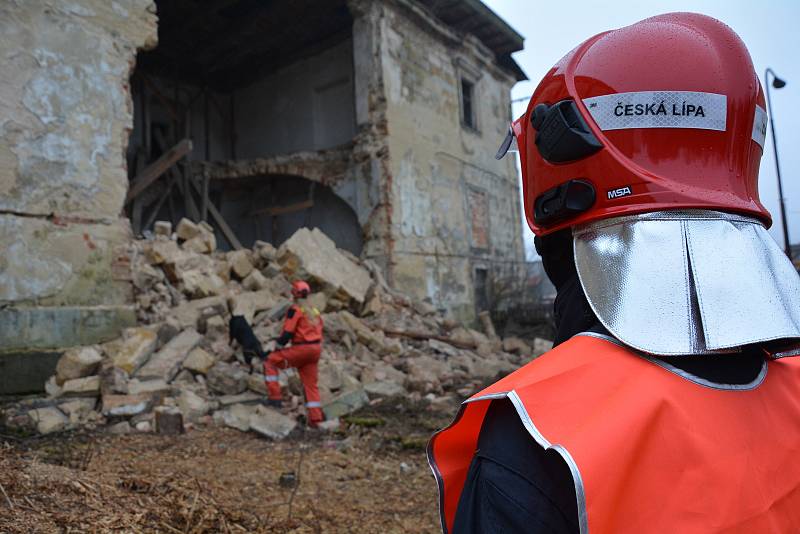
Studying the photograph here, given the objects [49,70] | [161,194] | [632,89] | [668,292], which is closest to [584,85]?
[632,89]

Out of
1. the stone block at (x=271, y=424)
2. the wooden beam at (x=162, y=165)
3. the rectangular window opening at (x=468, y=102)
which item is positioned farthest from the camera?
the rectangular window opening at (x=468, y=102)

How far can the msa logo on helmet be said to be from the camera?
1.06 meters

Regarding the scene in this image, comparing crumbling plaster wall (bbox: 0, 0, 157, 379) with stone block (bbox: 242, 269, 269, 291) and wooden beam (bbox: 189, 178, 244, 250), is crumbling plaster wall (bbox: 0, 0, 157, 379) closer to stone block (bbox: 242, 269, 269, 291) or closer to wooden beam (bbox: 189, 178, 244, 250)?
stone block (bbox: 242, 269, 269, 291)

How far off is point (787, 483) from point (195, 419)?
223 inches

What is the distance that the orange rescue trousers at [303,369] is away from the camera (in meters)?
6.05

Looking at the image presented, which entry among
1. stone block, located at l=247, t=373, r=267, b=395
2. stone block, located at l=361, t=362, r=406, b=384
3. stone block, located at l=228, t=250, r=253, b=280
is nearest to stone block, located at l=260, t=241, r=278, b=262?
stone block, located at l=228, t=250, r=253, b=280

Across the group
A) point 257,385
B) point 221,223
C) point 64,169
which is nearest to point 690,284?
point 257,385

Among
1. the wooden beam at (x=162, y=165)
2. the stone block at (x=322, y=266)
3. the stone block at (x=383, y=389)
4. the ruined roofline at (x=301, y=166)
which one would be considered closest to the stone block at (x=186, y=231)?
the stone block at (x=322, y=266)

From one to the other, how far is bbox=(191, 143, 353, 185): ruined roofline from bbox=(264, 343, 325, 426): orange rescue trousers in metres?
6.82

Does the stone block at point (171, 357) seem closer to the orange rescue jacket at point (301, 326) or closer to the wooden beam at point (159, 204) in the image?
the orange rescue jacket at point (301, 326)

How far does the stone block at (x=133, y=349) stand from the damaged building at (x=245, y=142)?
1.04 feet

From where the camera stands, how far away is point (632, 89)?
42.9 inches

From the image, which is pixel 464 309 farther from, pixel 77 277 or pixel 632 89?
pixel 632 89

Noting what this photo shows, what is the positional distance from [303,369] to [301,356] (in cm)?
21
